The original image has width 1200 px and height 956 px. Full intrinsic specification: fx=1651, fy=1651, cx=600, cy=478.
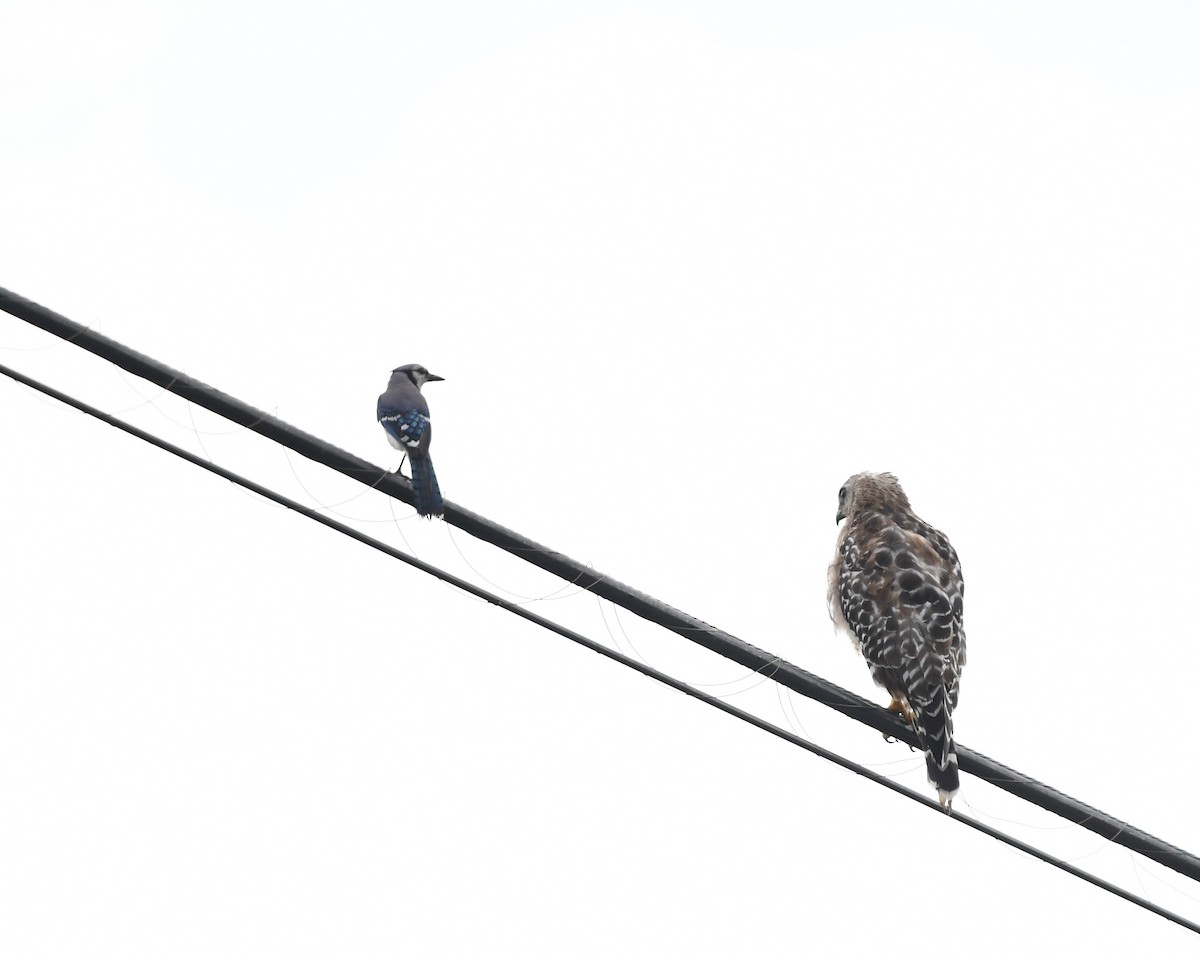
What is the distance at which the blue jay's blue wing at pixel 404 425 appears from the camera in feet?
32.2

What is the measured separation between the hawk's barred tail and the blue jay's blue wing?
10.8 feet

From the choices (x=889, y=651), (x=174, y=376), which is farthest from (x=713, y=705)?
(x=889, y=651)

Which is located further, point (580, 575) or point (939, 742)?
point (939, 742)

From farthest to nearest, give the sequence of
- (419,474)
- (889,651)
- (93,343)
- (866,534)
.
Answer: (866,534) → (889,651) → (419,474) → (93,343)

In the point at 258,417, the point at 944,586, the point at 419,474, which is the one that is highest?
the point at 944,586

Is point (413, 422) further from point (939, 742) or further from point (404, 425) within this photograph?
point (939, 742)

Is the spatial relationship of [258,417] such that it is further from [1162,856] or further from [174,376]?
[1162,856]

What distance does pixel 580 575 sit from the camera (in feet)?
22.2

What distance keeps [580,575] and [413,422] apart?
11.6ft

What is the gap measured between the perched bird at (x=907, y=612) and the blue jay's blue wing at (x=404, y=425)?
298 centimetres

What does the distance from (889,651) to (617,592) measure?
3.70 metres

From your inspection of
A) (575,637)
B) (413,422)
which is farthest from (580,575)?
(413,422)

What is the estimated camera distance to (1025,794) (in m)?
6.85

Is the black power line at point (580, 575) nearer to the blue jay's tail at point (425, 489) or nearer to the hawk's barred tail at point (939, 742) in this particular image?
the blue jay's tail at point (425, 489)
